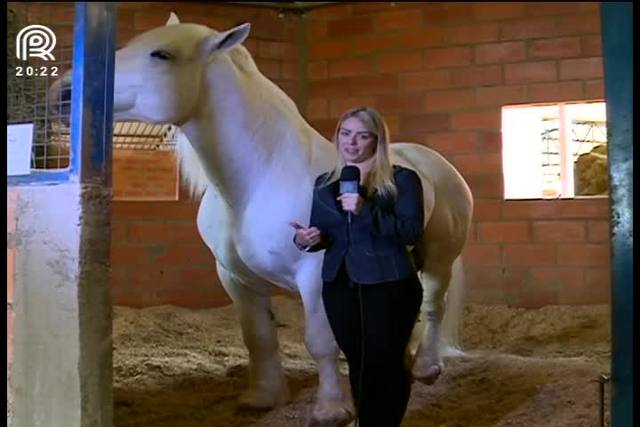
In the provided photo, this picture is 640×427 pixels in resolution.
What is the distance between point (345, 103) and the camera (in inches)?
165

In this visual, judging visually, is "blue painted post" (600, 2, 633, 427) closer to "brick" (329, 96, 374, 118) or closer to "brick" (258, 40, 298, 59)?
"brick" (329, 96, 374, 118)

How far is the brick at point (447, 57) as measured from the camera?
4022mm

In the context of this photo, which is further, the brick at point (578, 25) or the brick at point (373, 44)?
the brick at point (373, 44)

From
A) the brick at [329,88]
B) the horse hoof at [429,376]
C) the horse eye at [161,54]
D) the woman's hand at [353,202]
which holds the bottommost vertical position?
the horse hoof at [429,376]

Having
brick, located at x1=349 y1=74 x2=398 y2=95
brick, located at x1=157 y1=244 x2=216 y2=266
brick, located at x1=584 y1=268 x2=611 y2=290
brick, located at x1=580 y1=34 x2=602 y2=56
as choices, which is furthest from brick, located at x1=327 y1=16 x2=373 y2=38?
brick, located at x1=584 y1=268 x2=611 y2=290

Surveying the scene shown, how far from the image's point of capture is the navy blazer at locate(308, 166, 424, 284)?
1736mm

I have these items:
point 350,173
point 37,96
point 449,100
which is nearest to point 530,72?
point 449,100

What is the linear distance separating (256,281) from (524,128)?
2114 mm

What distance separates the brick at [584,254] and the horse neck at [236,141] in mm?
2055

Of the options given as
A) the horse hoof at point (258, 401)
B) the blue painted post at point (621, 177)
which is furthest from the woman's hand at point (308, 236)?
the horse hoof at point (258, 401)

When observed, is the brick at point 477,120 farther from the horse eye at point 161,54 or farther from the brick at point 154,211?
the horse eye at point 161,54

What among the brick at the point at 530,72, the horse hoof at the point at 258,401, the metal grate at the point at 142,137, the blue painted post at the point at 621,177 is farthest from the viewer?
the brick at the point at 530,72

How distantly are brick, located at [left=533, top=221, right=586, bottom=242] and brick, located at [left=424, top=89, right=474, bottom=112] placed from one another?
667mm

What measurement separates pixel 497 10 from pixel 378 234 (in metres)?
2.54
